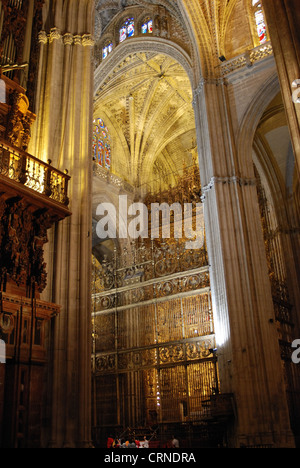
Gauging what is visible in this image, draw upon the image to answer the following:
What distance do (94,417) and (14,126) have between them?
31.1ft

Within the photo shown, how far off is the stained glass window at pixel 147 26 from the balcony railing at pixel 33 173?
505 inches

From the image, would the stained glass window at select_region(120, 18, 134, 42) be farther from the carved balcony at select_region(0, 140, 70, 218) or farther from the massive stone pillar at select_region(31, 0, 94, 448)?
the carved balcony at select_region(0, 140, 70, 218)

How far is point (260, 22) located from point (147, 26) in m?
5.12

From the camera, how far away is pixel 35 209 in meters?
7.79

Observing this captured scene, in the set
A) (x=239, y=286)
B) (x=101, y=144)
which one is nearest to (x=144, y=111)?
(x=101, y=144)

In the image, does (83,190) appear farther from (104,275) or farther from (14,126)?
(104,275)

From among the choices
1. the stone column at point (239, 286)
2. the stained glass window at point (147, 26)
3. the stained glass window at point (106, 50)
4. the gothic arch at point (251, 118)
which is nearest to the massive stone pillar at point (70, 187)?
the stone column at point (239, 286)

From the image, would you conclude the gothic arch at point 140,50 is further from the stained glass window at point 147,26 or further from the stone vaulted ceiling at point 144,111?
the stained glass window at point 147,26

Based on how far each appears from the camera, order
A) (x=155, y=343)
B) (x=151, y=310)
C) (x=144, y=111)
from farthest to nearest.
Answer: (x=144, y=111) < (x=151, y=310) < (x=155, y=343)

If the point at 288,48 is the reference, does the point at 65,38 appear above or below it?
above

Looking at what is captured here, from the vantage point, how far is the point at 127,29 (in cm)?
1956

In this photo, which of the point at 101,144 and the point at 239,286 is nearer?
the point at 239,286

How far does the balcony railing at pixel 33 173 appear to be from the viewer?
7.32m

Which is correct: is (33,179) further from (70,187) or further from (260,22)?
(260,22)
